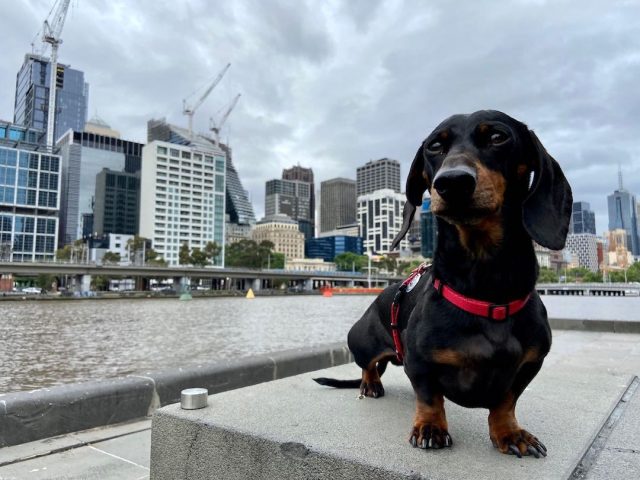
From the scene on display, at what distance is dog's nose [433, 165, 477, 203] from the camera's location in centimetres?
145

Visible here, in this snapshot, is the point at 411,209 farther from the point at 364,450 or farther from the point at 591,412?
the point at 591,412

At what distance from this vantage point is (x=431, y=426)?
5.88 feet

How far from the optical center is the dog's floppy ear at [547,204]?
5.34ft

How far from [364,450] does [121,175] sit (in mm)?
151249

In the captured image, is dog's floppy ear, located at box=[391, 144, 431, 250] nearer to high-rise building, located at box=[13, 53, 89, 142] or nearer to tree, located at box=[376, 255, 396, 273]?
tree, located at box=[376, 255, 396, 273]

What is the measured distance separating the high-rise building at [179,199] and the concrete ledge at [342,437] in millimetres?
125708

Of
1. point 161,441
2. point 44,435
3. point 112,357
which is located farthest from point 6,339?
point 161,441

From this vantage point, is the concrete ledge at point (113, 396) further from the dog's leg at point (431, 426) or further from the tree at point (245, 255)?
the tree at point (245, 255)

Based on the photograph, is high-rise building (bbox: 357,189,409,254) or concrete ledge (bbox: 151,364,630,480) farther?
high-rise building (bbox: 357,189,409,254)

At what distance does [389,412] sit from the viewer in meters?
2.35

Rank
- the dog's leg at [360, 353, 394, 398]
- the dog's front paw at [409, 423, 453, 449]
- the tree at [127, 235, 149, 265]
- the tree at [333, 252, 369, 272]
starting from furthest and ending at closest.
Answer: the tree at [333, 252, 369, 272]
the tree at [127, 235, 149, 265]
the dog's leg at [360, 353, 394, 398]
the dog's front paw at [409, 423, 453, 449]

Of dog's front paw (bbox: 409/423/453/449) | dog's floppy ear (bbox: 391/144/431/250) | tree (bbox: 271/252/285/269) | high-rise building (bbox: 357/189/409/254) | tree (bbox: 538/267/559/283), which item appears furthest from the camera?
high-rise building (bbox: 357/189/409/254)

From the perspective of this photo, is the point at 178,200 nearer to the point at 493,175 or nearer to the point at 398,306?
the point at 398,306

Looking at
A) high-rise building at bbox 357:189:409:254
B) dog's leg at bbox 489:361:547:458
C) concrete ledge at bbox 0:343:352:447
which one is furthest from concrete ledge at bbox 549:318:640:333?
high-rise building at bbox 357:189:409:254
